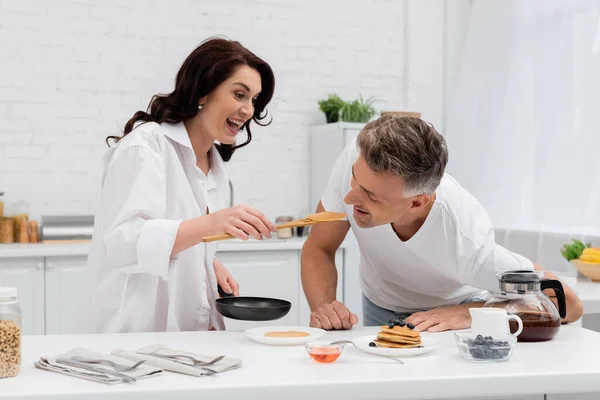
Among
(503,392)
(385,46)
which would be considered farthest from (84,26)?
(503,392)

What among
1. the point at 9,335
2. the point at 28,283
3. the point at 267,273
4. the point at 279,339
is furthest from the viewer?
the point at 267,273

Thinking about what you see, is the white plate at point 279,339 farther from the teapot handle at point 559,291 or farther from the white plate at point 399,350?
the teapot handle at point 559,291

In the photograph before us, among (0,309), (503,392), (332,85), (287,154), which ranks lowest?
(503,392)

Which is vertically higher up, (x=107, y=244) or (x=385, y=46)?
(x=385, y=46)

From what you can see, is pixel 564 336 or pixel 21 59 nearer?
pixel 564 336

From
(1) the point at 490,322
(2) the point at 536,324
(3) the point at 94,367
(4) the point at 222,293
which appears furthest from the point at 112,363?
(2) the point at 536,324

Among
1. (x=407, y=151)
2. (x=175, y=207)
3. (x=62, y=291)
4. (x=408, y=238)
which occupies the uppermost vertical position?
(x=407, y=151)

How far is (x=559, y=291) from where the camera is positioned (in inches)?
85.4

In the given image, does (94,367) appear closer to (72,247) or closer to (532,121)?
(72,247)

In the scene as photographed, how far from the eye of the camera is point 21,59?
5.01 meters

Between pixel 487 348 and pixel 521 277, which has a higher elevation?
pixel 521 277

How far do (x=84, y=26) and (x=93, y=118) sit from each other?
634mm

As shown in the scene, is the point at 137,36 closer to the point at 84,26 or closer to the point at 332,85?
the point at 84,26

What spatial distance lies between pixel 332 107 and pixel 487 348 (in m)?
3.82
